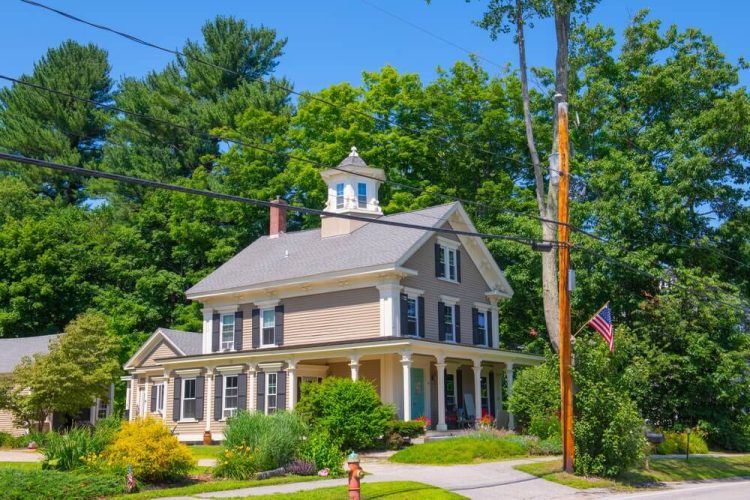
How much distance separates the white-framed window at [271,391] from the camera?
33.4 meters

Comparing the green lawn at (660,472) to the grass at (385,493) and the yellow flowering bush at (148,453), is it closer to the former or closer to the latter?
the grass at (385,493)

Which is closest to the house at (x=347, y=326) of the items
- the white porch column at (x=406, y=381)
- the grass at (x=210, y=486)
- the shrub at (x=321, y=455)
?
the white porch column at (x=406, y=381)

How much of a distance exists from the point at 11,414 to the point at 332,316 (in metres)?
20.7

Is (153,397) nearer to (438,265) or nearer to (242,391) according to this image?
(242,391)

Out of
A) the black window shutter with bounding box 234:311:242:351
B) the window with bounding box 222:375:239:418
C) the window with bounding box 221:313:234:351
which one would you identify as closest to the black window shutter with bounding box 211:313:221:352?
the window with bounding box 221:313:234:351

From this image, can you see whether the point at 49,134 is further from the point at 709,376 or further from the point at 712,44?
the point at 709,376

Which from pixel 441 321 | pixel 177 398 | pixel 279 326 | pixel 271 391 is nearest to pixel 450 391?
pixel 441 321

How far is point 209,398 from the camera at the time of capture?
35.6 m

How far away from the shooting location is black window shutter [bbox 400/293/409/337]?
31469 millimetres

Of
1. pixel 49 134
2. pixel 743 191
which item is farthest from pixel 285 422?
pixel 49 134

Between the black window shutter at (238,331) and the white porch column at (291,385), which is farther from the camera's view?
the black window shutter at (238,331)

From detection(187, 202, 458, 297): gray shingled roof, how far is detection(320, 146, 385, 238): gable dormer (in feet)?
2.34

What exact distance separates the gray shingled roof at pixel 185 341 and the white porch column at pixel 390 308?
1167 centimetres

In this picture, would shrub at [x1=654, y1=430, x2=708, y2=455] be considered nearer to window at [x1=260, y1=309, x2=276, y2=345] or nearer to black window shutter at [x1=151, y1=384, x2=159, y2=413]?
window at [x1=260, y1=309, x2=276, y2=345]
